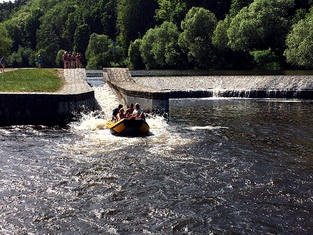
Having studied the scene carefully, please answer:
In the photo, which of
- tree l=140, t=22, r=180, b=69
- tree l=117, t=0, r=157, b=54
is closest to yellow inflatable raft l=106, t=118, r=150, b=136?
tree l=140, t=22, r=180, b=69

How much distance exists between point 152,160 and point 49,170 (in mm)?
3314

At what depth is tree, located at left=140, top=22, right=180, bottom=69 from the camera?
68125 millimetres

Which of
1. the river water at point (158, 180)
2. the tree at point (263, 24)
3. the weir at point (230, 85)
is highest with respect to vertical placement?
the tree at point (263, 24)

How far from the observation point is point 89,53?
9175cm

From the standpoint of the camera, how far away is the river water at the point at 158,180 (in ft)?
29.9

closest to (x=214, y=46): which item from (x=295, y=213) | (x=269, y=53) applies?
(x=269, y=53)

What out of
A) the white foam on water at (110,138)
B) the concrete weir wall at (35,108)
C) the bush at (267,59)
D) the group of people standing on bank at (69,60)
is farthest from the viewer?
the bush at (267,59)

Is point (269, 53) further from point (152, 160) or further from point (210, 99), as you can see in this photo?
point (152, 160)

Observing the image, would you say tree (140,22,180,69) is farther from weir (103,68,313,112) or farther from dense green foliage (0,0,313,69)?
weir (103,68,313,112)

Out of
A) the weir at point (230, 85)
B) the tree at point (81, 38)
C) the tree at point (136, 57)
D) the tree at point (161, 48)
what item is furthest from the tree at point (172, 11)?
the weir at point (230, 85)

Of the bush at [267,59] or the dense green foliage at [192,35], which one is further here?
the bush at [267,59]

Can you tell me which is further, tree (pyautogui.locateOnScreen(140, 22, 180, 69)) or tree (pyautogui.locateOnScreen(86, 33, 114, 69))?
tree (pyautogui.locateOnScreen(86, 33, 114, 69))

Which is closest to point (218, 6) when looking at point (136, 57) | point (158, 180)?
point (136, 57)

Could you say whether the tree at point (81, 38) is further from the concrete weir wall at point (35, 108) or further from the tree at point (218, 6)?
the concrete weir wall at point (35, 108)
